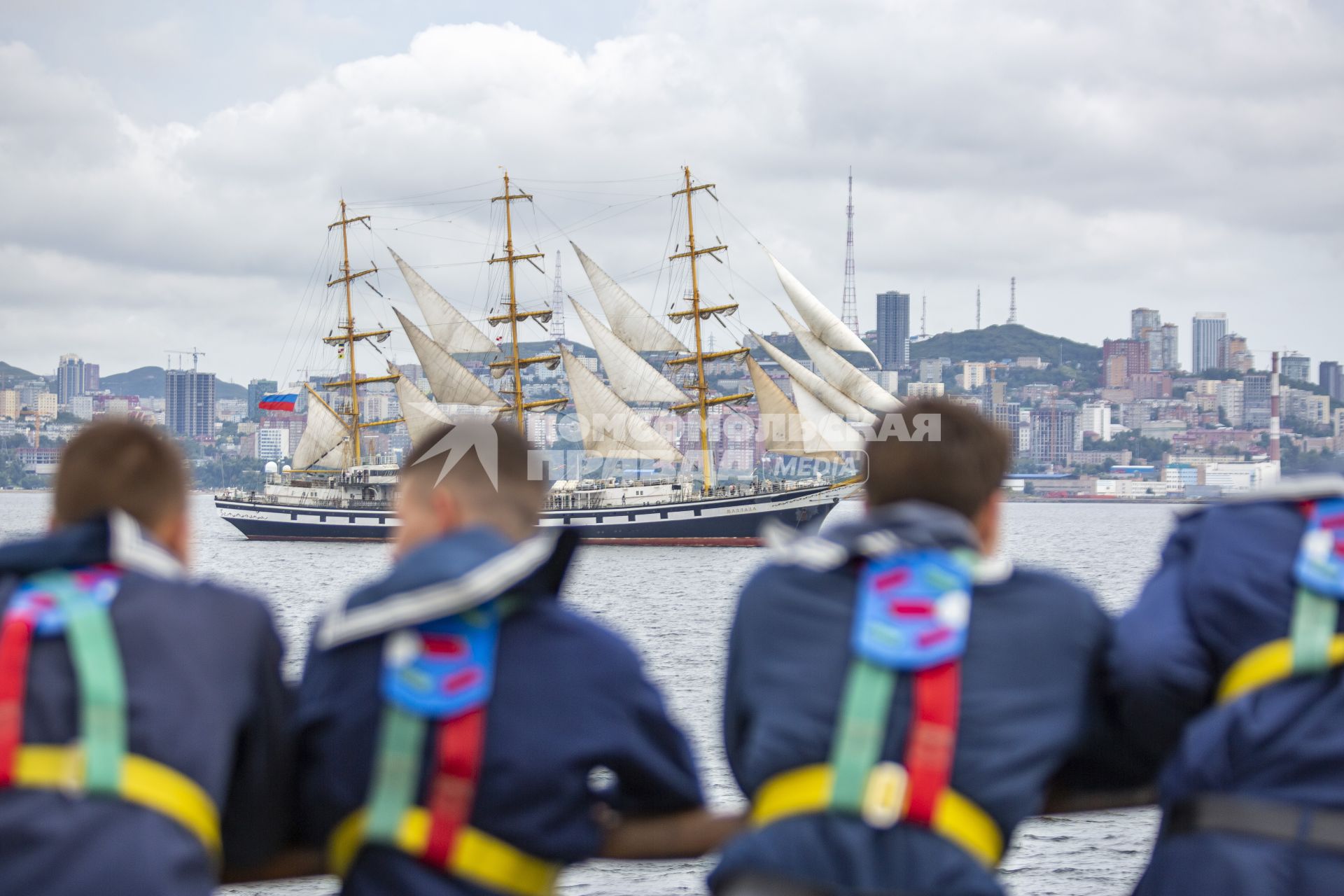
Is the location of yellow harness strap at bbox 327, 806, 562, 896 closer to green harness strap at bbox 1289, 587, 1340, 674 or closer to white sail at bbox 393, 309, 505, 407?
green harness strap at bbox 1289, 587, 1340, 674

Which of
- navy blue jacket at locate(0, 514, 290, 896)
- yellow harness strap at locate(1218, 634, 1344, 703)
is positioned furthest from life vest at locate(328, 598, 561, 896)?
yellow harness strap at locate(1218, 634, 1344, 703)

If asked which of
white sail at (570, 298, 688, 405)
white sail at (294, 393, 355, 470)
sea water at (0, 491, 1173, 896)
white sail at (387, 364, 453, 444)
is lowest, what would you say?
sea water at (0, 491, 1173, 896)

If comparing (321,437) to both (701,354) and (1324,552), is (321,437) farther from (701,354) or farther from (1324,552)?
(1324,552)

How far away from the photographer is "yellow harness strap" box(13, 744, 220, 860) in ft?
6.67

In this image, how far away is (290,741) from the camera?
95.8 inches

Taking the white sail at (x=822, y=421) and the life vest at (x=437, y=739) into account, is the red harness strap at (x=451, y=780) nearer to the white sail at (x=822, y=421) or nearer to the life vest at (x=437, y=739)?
the life vest at (x=437, y=739)

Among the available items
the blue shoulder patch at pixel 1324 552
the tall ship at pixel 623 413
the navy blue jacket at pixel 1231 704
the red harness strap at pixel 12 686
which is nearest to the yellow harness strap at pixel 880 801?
the navy blue jacket at pixel 1231 704

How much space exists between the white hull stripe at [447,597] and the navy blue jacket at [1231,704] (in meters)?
1.09

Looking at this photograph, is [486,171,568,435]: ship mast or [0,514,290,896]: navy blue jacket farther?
[486,171,568,435]: ship mast

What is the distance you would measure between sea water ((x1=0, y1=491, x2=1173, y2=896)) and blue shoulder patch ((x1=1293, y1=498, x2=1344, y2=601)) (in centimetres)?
30

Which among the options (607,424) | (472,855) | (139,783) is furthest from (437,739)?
(607,424)

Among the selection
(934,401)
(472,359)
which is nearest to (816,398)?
(472,359)

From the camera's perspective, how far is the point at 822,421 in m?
67.3

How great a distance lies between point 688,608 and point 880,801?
36.5 metres
